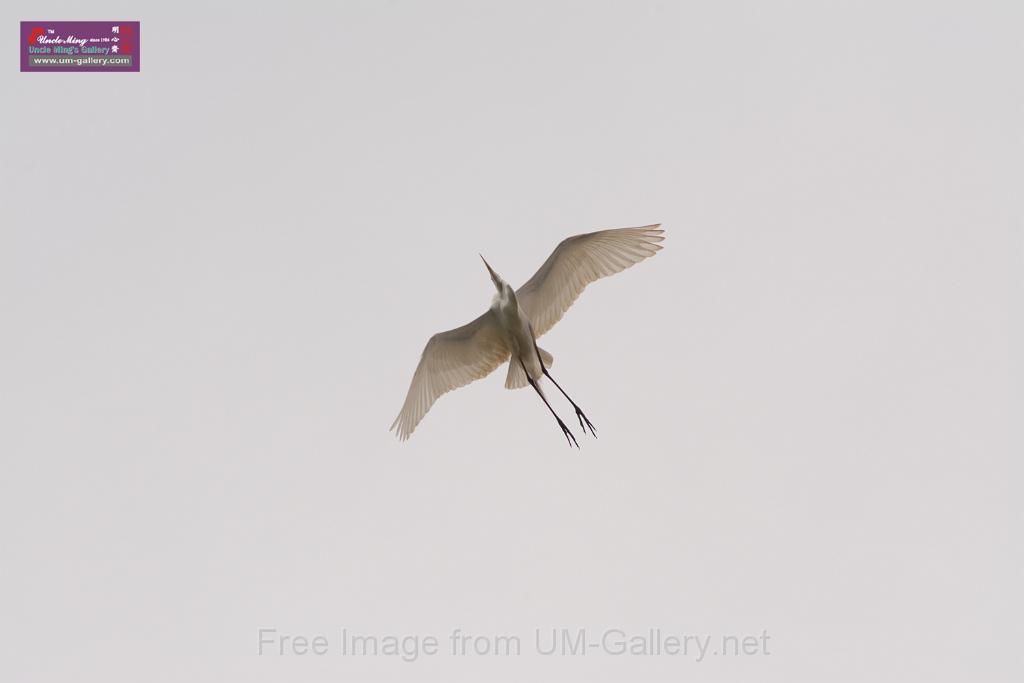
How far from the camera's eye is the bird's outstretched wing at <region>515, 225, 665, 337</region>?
1136cm

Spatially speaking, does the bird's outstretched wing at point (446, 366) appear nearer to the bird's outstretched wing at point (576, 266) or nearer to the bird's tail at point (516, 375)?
the bird's tail at point (516, 375)

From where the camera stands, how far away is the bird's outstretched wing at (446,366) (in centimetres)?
1273

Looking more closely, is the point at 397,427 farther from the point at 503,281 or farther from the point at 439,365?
the point at 503,281

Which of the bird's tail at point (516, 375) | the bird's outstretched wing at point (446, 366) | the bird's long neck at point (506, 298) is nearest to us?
the bird's long neck at point (506, 298)

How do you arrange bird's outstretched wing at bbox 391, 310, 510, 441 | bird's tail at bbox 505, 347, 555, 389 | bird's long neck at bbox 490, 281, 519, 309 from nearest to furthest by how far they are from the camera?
bird's long neck at bbox 490, 281, 519, 309
bird's tail at bbox 505, 347, 555, 389
bird's outstretched wing at bbox 391, 310, 510, 441

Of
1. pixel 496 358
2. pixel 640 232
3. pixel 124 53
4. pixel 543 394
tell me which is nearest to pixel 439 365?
pixel 496 358

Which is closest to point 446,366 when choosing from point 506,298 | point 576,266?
point 506,298

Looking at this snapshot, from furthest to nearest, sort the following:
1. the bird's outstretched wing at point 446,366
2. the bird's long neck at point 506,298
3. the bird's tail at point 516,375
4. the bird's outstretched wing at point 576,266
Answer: the bird's outstretched wing at point 446,366
the bird's tail at point 516,375
the bird's long neck at point 506,298
the bird's outstretched wing at point 576,266

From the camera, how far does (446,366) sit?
13.1m

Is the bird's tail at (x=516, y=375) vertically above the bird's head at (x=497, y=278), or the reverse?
the bird's head at (x=497, y=278)

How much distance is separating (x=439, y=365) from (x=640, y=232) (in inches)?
118

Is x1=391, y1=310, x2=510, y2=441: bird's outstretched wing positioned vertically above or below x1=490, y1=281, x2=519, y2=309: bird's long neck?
below

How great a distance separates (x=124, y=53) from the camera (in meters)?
17.7

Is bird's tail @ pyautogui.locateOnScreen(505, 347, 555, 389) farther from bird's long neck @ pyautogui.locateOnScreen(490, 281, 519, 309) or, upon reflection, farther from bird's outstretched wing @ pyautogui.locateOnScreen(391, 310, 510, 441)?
bird's long neck @ pyautogui.locateOnScreen(490, 281, 519, 309)
